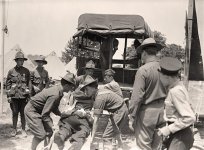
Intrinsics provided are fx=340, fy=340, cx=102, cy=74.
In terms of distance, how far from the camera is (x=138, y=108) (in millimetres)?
4512

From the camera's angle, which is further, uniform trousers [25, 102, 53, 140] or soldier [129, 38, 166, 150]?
uniform trousers [25, 102, 53, 140]

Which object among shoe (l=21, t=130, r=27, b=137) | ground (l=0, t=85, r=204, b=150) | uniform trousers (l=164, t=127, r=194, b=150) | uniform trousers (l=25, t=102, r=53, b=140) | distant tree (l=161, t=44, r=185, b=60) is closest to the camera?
uniform trousers (l=164, t=127, r=194, b=150)

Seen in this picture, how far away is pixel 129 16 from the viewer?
9.45 metres

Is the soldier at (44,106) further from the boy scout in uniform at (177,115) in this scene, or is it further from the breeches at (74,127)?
the boy scout in uniform at (177,115)

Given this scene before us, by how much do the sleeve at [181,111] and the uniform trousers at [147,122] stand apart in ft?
2.88

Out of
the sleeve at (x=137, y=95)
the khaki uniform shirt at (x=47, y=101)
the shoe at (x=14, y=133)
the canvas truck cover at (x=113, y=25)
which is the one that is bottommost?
the shoe at (x=14, y=133)

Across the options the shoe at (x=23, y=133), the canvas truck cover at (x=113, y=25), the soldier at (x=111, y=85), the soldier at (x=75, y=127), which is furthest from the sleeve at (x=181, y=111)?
the canvas truck cover at (x=113, y=25)

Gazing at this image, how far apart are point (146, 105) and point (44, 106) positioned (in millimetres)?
1894

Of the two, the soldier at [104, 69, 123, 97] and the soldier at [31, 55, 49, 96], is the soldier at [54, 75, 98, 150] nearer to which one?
the soldier at [104, 69, 123, 97]

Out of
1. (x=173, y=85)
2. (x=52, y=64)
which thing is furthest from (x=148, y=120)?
(x=52, y=64)

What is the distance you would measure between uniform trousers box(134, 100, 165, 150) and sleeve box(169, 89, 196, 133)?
0.88 metres

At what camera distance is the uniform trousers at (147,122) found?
178 inches

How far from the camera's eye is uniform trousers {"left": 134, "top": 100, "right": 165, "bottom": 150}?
4523mm

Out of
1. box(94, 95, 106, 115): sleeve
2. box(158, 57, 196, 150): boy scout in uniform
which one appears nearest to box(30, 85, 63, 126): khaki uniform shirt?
box(94, 95, 106, 115): sleeve
